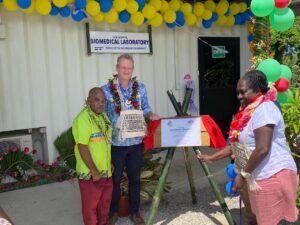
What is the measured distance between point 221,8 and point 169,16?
1191mm

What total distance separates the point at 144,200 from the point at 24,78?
248cm

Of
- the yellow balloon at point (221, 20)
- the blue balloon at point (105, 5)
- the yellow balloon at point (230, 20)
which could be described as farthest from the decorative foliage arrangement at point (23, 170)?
the yellow balloon at point (230, 20)

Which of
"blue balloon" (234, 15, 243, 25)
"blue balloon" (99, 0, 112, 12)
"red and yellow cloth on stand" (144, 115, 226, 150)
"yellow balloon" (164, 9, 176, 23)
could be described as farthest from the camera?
"blue balloon" (234, 15, 243, 25)

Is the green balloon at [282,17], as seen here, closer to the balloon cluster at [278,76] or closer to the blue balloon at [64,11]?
the balloon cluster at [278,76]

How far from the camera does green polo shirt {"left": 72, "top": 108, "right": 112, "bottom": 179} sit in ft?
9.96

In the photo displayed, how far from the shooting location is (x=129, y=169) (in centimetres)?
349

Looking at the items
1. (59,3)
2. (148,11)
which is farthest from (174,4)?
(59,3)

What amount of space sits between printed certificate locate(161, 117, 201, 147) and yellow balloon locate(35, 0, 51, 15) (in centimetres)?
240

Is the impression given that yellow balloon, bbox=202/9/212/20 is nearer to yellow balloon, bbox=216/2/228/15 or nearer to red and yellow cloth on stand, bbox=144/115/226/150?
yellow balloon, bbox=216/2/228/15

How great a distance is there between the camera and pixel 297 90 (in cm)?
334

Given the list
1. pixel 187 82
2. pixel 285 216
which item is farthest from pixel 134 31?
pixel 285 216

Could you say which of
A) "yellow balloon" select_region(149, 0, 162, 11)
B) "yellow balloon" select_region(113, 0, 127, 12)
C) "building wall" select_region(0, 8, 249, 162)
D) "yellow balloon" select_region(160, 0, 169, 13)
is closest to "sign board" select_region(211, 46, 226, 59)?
"building wall" select_region(0, 8, 249, 162)

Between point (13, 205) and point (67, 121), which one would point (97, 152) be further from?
point (67, 121)

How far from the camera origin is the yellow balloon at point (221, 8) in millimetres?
6582
